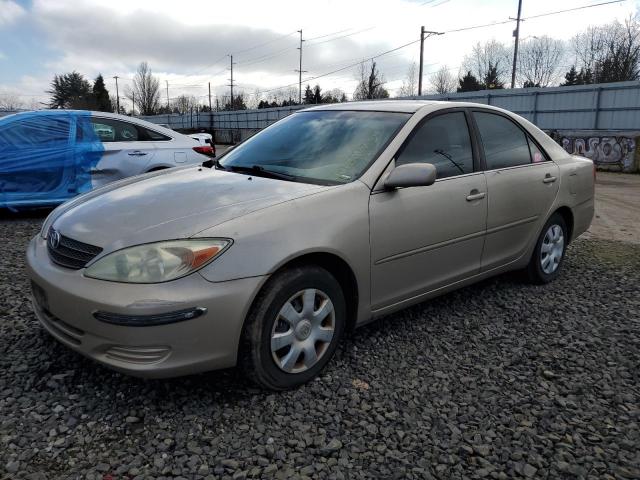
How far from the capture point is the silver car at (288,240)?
2.41m

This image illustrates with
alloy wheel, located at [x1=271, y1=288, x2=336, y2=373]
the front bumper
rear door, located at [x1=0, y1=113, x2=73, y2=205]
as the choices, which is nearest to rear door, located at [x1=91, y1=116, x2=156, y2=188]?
rear door, located at [x1=0, y1=113, x2=73, y2=205]

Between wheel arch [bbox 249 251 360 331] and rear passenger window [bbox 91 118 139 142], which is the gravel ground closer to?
wheel arch [bbox 249 251 360 331]

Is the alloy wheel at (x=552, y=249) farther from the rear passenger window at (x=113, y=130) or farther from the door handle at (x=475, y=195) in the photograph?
the rear passenger window at (x=113, y=130)

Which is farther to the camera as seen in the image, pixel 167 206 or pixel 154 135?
pixel 154 135

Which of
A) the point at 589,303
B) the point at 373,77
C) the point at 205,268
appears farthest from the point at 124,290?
the point at 373,77

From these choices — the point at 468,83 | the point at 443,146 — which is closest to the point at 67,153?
the point at 443,146

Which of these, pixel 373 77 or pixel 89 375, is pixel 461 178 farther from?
pixel 373 77

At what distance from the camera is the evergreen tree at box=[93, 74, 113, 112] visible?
268ft

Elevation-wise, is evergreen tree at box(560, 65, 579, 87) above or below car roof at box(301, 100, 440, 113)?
above

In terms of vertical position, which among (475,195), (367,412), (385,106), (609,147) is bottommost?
(367,412)

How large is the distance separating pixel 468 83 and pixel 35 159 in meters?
54.4

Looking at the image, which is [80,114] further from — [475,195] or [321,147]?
[475,195]

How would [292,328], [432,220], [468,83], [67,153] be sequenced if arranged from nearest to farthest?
1. [292,328]
2. [432,220]
3. [67,153]
4. [468,83]

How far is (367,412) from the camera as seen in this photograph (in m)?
2.63
